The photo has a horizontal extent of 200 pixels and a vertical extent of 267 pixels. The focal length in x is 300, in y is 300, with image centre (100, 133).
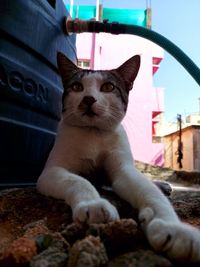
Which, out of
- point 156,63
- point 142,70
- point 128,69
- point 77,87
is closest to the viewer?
point 77,87

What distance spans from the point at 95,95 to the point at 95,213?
1.67 feet

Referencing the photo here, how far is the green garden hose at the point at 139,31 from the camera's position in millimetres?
1493

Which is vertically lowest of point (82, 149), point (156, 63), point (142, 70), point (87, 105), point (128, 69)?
point (82, 149)

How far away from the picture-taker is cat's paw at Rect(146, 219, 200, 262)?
52 centimetres

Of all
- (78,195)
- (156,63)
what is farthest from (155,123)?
(78,195)

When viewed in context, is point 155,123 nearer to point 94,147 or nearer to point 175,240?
point 94,147

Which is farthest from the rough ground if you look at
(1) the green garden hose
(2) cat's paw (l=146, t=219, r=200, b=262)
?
(1) the green garden hose

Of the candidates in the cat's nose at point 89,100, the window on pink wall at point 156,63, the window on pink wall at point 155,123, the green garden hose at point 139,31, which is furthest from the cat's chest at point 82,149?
the window on pink wall at point 156,63

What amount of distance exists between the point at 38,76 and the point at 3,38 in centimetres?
21

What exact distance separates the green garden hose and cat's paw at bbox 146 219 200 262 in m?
1.10

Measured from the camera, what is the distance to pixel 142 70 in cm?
599

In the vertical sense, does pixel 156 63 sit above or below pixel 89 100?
above

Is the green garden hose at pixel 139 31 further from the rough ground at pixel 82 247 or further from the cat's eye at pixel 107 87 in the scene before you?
the rough ground at pixel 82 247

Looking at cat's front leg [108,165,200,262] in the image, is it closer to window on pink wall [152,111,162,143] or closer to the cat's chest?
the cat's chest
